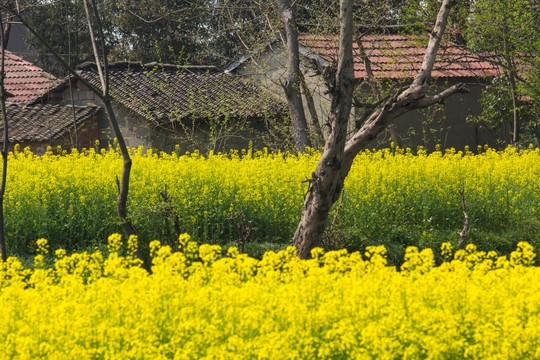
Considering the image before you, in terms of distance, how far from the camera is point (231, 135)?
18.0m

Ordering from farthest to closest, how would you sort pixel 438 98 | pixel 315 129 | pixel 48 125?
pixel 48 125 < pixel 315 129 < pixel 438 98

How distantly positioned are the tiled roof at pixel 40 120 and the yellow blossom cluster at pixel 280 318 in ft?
43.8

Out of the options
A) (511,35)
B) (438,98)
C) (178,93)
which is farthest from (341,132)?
(178,93)

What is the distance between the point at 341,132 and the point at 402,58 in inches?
508

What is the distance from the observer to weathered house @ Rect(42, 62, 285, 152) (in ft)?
59.6

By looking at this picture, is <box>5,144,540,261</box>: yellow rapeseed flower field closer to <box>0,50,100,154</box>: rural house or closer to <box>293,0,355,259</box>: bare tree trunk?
<box>293,0,355,259</box>: bare tree trunk

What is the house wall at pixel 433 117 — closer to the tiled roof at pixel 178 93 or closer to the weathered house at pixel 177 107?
the tiled roof at pixel 178 93

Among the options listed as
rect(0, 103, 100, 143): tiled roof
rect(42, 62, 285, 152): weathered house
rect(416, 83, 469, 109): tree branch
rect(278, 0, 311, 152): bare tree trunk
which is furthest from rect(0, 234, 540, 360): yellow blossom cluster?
rect(0, 103, 100, 143): tiled roof

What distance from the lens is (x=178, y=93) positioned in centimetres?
1934

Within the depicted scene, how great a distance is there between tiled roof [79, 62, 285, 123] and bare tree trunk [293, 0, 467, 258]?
9.97 meters

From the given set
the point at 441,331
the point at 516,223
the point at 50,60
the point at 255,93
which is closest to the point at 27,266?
the point at 441,331

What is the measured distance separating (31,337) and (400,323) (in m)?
2.00

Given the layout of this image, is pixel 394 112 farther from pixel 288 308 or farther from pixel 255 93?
pixel 255 93

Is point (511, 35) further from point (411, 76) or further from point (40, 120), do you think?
point (40, 120)
